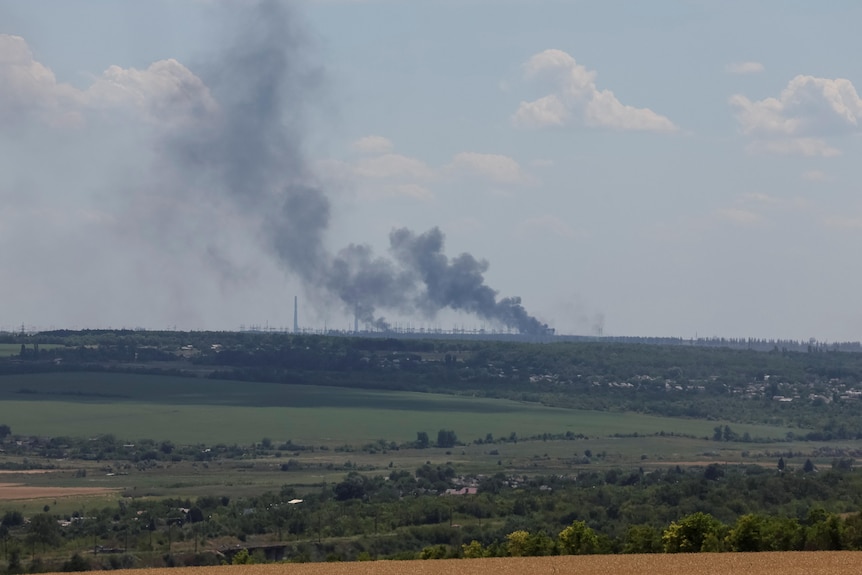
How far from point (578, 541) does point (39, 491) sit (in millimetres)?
87368

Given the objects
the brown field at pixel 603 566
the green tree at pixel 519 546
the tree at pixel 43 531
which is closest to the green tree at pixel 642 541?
the green tree at pixel 519 546

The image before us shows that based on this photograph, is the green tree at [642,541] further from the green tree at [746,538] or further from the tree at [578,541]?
the green tree at [746,538]

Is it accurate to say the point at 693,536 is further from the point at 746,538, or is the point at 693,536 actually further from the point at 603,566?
the point at 603,566

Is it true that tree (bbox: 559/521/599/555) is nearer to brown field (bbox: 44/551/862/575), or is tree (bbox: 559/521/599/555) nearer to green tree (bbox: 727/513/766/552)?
green tree (bbox: 727/513/766/552)

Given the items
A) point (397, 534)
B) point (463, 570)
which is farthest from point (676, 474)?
point (463, 570)

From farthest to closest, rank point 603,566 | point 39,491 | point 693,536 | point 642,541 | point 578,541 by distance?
point 39,491 → point 578,541 → point 642,541 → point 693,536 → point 603,566

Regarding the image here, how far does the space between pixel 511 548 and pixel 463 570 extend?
1613cm

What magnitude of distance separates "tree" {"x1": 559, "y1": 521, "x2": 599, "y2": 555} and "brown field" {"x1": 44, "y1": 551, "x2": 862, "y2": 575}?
8.32 meters

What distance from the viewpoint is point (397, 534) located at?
118 m

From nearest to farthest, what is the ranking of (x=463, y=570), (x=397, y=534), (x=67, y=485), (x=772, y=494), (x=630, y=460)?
(x=463, y=570)
(x=397, y=534)
(x=772, y=494)
(x=67, y=485)
(x=630, y=460)

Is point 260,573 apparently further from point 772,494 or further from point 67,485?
point 67,485

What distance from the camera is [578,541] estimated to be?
83.4 metres

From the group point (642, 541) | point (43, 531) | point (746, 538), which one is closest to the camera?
point (746, 538)

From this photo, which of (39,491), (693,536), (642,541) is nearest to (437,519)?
(642,541)
